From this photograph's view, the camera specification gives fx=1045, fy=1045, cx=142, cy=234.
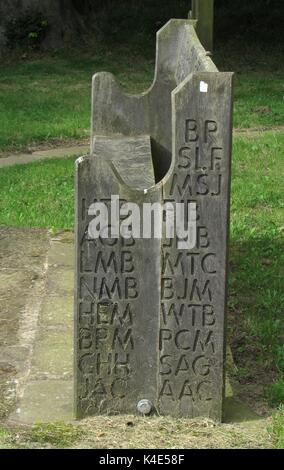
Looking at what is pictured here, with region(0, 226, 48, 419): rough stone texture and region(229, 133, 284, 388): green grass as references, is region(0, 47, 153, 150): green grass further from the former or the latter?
region(0, 226, 48, 419): rough stone texture

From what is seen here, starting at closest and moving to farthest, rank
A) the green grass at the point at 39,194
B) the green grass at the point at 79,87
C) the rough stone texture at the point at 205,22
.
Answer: the green grass at the point at 39,194
the rough stone texture at the point at 205,22
the green grass at the point at 79,87

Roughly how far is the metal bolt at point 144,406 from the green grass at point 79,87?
20.7ft

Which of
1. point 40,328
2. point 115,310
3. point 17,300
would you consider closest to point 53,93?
point 17,300

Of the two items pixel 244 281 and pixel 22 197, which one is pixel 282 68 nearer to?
pixel 22 197

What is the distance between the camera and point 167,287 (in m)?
4.18

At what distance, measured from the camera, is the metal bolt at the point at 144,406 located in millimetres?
4270

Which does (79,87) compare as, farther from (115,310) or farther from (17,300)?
(115,310)

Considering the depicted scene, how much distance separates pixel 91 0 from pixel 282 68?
15.2 ft

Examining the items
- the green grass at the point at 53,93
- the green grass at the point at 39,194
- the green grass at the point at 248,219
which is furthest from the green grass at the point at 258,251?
the green grass at the point at 53,93

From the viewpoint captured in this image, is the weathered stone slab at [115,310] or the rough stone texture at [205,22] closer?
the weathered stone slab at [115,310]

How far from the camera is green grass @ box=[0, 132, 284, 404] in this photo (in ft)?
17.5

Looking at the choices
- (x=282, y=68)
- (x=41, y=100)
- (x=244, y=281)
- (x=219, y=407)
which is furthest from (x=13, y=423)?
(x=282, y=68)

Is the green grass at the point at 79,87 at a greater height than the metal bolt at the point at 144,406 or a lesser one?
greater

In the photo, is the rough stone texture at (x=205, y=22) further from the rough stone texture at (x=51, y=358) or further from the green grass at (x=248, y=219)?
the rough stone texture at (x=51, y=358)
